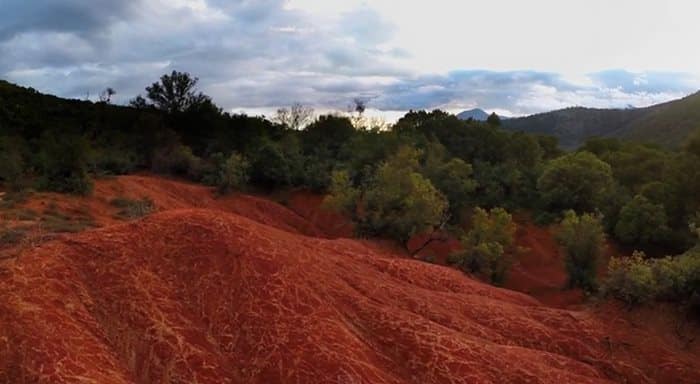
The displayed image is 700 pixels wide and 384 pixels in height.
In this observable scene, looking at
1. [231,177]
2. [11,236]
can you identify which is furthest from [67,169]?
[11,236]

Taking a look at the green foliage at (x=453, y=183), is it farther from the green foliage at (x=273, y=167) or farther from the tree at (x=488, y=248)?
the green foliage at (x=273, y=167)

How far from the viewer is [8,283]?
740cm

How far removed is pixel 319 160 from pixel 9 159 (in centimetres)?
1953

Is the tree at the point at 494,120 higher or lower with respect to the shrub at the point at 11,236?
higher

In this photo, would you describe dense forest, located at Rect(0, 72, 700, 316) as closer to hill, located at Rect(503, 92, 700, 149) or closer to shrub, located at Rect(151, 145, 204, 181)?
shrub, located at Rect(151, 145, 204, 181)

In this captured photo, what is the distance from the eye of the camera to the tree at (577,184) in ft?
98.9

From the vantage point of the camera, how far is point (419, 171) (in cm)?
2962

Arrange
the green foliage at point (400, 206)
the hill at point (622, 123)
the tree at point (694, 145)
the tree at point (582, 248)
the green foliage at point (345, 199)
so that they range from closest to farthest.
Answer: the tree at point (582, 248)
the green foliage at point (400, 206)
the green foliage at point (345, 199)
the tree at point (694, 145)
the hill at point (622, 123)

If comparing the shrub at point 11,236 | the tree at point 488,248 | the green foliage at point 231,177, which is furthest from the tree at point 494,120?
the shrub at point 11,236

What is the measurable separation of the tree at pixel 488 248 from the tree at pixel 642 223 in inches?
371

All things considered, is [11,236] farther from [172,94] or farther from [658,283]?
[172,94]

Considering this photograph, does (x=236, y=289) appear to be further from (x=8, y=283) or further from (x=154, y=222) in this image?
(x=8, y=283)

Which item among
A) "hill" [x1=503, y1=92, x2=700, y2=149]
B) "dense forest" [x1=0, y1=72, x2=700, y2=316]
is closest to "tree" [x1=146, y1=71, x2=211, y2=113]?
"dense forest" [x1=0, y1=72, x2=700, y2=316]

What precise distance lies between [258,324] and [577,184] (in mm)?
26512
